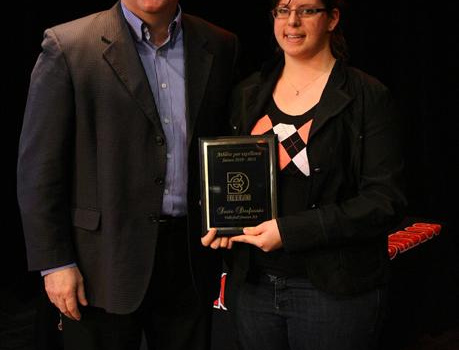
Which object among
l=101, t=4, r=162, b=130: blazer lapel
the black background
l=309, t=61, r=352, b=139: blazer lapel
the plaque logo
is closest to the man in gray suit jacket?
l=101, t=4, r=162, b=130: blazer lapel

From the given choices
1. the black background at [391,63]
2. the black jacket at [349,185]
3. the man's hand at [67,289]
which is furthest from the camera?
the black background at [391,63]

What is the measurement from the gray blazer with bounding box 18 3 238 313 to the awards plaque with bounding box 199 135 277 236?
0.10 metres

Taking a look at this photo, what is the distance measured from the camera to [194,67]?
2.10 meters

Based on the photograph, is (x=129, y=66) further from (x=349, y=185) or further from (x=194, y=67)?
(x=349, y=185)

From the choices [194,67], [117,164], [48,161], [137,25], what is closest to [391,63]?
[194,67]

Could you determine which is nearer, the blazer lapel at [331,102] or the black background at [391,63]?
the blazer lapel at [331,102]

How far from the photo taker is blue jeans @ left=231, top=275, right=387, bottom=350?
196cm

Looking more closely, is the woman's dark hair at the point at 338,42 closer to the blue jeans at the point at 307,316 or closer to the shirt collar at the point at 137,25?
the shirt collar at the point at 137,25

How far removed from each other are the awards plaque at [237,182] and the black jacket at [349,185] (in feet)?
0.30

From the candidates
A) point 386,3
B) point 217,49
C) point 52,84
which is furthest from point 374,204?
point 386,3

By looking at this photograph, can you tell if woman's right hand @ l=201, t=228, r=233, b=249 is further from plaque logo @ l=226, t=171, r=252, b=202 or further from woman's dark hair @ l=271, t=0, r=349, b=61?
woman's dark hair @ l=271, t=0, r=349, b=61

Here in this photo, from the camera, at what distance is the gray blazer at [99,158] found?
1.97 metres

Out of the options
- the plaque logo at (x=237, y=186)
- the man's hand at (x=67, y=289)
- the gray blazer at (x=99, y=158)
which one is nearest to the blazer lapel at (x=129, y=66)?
the gray blazer at (x=99, y=158)

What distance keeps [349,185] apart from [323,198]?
0.28ft
